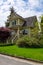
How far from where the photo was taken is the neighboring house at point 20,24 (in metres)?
45.4

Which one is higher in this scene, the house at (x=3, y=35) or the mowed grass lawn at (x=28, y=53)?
the house at (x=3, y=35)

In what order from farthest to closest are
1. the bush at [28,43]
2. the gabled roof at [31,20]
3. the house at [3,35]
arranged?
1. the gabled roof at [31,20]
2. the house at [3,35]
3. the bush at [28,43]

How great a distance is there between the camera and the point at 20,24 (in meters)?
47.2

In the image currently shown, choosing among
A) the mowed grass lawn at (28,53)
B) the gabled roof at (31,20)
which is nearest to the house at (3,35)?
the gabled roof at (31,20)

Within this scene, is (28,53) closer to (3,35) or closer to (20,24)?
(3,35)

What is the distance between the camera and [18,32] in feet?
148

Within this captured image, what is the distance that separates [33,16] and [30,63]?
3304 centimetres

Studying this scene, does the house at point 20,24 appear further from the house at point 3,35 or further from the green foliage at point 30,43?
the green foliage at point 30,43

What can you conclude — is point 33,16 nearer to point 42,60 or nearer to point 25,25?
point 25,25

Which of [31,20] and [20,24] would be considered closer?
[31,20]

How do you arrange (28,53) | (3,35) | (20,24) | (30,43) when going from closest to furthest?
(28,53) → (30,43) → (3,35) → (20,24)

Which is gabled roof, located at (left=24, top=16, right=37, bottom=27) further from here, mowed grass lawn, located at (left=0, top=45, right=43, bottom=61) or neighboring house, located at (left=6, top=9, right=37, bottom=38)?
mowed grass lawn, located at (left=0, top=45, right=43, bottom=61)

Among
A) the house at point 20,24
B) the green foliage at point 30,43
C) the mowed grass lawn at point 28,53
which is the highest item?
the house at point 20,24

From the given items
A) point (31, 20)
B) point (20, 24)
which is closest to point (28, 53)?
point (20, 24)
